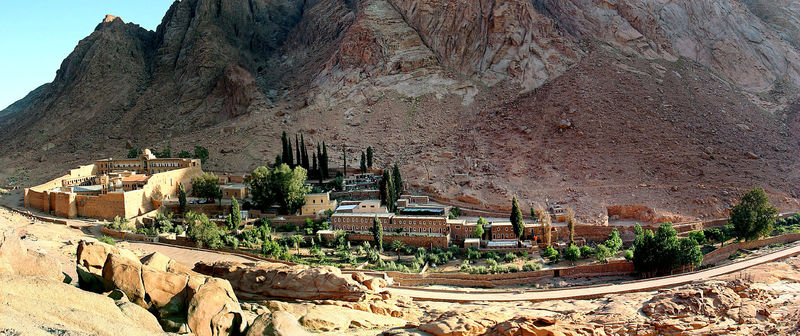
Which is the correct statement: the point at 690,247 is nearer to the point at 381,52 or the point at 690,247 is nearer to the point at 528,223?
the point at 528,223

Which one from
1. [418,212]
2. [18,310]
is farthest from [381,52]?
[18,310]

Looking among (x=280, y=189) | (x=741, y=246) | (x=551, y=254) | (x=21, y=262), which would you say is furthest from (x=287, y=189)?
(x=741, y=246)

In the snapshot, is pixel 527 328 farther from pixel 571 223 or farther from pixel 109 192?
pixel 109 192

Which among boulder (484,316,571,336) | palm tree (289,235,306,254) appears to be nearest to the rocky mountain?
palm tree (289,235,306,254)

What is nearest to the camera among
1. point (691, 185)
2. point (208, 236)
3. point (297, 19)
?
point (208, 236)

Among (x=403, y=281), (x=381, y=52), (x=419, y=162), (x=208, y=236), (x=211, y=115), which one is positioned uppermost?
(x=381, y=52)

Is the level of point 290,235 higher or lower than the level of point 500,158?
lower
